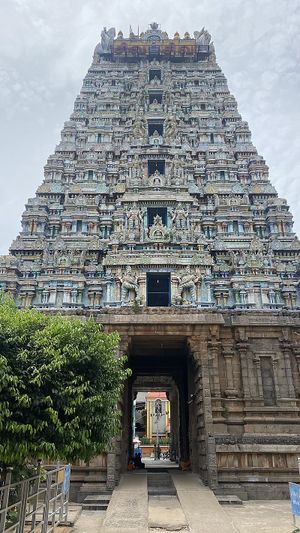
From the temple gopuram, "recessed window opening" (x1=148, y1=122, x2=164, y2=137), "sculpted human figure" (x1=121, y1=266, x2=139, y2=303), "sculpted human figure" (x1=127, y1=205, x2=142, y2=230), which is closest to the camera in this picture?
the temple gopuram

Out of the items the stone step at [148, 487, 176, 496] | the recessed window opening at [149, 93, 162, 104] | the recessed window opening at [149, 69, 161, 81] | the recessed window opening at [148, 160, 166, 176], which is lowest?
the stone step at [148, 487, 176, 496]

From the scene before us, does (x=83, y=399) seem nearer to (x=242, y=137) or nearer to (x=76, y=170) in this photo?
(x=76, y=170)

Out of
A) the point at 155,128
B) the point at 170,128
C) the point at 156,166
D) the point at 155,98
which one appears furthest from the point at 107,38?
the point at 156,166

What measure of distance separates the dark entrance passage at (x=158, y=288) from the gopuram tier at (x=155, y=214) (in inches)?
2.2

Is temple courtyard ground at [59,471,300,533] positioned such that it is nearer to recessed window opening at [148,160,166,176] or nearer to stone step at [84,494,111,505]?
stone step at [84,494,111,505]

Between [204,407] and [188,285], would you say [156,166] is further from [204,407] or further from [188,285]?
[204,407]

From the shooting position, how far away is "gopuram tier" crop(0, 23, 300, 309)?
2111 centimetres

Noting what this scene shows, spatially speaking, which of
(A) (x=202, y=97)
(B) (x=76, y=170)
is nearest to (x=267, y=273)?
(B) (x=76, y=170)

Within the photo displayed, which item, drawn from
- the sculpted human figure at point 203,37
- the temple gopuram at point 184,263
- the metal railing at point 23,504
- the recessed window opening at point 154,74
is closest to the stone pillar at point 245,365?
the temple gopuram at point 184,263

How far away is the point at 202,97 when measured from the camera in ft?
104

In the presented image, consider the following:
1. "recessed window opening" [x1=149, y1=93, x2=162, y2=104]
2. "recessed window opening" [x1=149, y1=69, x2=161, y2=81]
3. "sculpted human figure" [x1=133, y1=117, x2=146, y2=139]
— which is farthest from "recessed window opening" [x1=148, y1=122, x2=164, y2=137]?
"recessed window opening" [x1=149, y1=69, x2=161, y2=81]

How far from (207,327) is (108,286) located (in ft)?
18.7

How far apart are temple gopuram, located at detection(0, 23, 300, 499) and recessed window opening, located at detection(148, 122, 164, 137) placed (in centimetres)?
15

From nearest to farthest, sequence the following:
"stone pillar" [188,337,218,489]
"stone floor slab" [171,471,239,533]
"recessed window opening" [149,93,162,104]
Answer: "stone floor slab" [171,471,239,533], "stone pillar" [188,337,218,489], "recessed window opening" [149,93,162,104]
